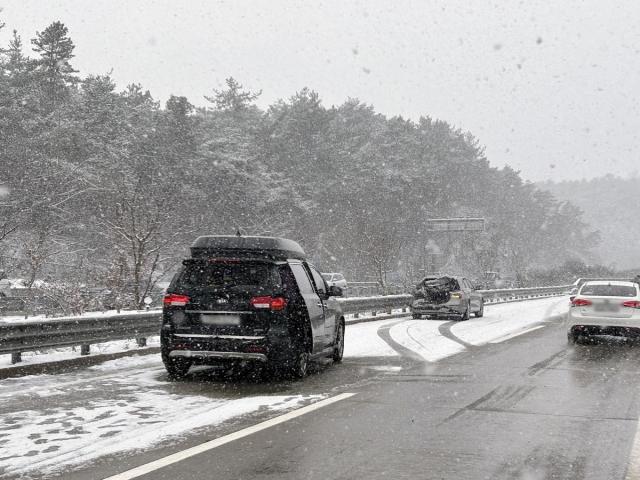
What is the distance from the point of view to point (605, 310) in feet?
51.5

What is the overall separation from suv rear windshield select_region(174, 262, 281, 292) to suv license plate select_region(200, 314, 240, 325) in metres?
0.37

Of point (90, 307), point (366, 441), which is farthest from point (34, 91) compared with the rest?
point (366, 441)

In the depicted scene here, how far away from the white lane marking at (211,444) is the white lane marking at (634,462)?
314cm

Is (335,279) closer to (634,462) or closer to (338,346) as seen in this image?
(338,346)

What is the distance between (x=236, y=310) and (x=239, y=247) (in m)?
0.96

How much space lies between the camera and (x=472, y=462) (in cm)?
559

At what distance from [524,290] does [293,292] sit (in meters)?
39.3

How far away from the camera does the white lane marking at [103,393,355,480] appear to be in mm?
5223

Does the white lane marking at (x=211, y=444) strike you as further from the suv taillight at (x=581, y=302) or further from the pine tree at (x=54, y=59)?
the pine tree at (x=54, y=59)

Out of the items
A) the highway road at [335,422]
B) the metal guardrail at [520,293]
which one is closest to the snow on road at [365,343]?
the highway road at [335,422]

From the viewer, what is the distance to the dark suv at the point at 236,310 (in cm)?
957

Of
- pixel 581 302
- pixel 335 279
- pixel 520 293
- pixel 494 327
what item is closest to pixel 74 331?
pixel 581 302

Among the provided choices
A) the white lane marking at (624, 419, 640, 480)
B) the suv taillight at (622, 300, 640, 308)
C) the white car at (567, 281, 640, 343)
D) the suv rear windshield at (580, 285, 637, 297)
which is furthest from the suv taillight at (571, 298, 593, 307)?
the white lane marking at (624, 419, 640, 480)

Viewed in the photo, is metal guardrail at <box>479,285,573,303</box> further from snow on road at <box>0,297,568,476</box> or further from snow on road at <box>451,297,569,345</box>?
snow on road at <box>0,297,568,476</box>
